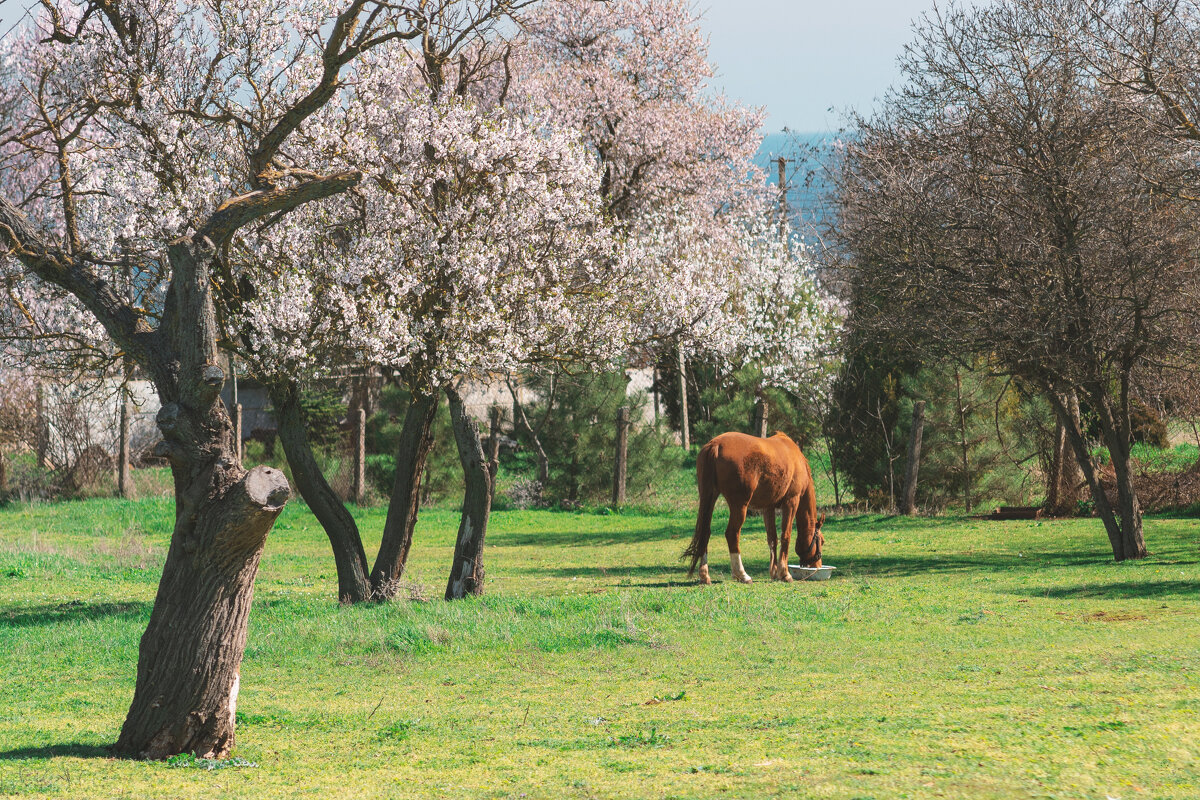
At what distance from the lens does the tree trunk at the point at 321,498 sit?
14.1 meters

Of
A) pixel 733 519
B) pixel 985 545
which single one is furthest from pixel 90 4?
pixel 985 545

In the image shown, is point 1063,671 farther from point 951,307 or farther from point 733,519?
point 951,307

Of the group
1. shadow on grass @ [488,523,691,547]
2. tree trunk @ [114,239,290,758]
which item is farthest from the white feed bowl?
tree trunk @ [114,239,290,758]

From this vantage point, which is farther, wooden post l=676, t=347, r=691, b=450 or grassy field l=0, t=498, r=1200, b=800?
wooden post l=676, t=347, r=691, b=450

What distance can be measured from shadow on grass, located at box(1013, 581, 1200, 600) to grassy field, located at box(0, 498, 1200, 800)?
0.27 ft

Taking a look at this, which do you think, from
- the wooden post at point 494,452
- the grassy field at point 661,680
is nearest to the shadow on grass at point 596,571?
the grassy field at point 661,680

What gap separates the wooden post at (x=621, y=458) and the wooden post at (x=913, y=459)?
248 inches

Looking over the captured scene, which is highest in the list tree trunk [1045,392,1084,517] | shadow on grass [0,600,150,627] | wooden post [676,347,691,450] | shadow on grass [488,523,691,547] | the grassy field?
→ wooden post [676,347,691,450]

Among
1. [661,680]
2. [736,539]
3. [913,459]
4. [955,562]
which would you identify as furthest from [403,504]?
[913,459]

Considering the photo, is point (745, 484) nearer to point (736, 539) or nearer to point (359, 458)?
point (736, 539)

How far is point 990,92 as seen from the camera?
52.2ft

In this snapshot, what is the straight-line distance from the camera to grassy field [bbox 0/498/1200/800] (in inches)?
232

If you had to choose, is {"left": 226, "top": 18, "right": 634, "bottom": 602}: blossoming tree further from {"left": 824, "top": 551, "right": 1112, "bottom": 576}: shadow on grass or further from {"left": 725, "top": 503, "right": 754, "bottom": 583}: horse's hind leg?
{"left": 824, "top": 551, "right": 1112, "bottom": 576}: shadow on grass

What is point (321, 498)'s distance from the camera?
14.1 metres
